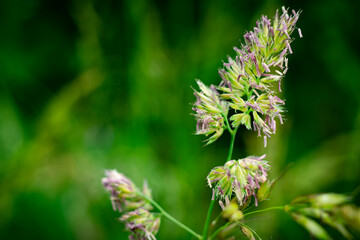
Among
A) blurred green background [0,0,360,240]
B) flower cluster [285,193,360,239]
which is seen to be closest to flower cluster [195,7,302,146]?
flower cluster [285,193,360,239]

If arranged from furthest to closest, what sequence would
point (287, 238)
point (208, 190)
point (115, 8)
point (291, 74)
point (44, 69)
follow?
point (44, 69) → point (115, 8) → point (291, 74) → point (208, 190) → point (287, 238)

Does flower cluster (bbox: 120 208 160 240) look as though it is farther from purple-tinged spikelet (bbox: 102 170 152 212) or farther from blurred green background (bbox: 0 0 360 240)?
blurred green background (bbox: 0 0 360 240)

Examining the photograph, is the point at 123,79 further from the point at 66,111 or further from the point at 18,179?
the point at 18,179

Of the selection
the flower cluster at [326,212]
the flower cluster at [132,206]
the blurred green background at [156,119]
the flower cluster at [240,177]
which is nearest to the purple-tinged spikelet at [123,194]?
the flower cluster at [132,206]

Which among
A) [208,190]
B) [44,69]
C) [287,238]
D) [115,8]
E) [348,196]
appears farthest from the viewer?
[44,69]

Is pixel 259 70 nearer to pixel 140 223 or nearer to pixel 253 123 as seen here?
pixel 253 123

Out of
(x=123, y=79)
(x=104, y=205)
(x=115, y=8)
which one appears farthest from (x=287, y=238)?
(x=115, y=8)
